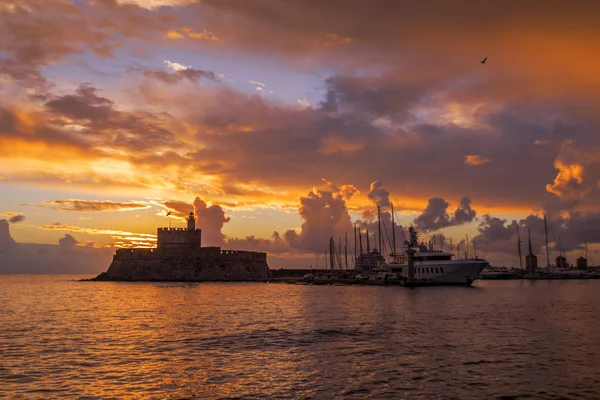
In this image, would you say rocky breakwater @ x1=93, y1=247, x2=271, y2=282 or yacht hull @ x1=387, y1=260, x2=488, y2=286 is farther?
rocky breakwater @ x1=93, y1=247, x2=271, y2=282

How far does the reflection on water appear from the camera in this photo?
15.0 m

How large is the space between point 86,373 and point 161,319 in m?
16.7

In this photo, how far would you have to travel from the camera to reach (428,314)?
117ft

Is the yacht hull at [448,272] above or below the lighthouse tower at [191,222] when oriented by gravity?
below

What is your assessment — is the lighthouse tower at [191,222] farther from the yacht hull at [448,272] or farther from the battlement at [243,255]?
the yacht hull at [448,272]

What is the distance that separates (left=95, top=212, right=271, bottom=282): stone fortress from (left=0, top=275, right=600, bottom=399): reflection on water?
65.7m

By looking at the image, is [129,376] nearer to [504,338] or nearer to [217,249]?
[504,338]

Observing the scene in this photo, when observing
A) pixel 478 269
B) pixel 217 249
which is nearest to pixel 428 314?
pixel 478 269

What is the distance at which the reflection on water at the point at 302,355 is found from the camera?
49.4 feet

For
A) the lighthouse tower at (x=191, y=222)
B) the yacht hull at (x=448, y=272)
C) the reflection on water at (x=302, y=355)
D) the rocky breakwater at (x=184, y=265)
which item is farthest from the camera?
the lighthouse tower at (x=191, y=222)

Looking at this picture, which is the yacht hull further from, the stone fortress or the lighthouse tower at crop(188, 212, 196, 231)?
the lighthouse tower at crop(188, 212, 196, 231)

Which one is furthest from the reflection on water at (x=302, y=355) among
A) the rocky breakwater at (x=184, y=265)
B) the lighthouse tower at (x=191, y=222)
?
the lighthouse tower at (x=191, y=222)

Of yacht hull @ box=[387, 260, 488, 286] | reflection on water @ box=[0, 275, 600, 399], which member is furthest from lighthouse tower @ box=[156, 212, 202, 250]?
reflection on water @ box=[0, 275, 600, 399]

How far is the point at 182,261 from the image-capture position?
101438mm
